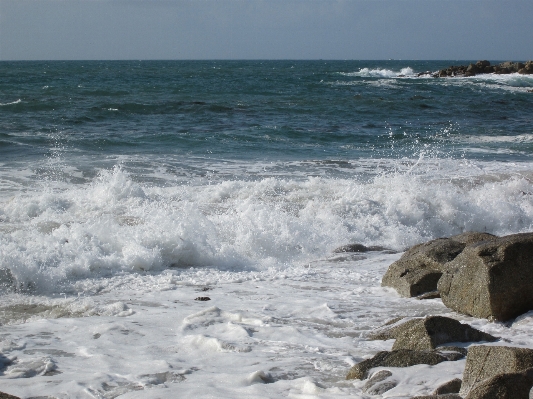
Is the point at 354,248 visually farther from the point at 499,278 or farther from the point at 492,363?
the point at 492,363

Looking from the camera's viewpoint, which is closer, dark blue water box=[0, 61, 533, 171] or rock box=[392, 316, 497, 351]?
rock box=[392, 316, 497, 351]

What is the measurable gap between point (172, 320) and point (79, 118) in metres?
17.3

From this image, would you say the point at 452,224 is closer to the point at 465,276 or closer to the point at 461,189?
the point at 461,189

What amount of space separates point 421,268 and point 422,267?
2 cm

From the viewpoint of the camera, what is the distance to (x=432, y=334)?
4492 mm

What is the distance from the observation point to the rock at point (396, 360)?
163 inches

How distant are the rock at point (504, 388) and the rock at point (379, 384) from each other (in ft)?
2.33

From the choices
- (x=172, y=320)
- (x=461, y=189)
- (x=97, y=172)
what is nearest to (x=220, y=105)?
(x=97, y=172)

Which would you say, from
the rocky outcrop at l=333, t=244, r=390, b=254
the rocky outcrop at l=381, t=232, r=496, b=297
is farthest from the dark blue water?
the rocky outcrop at l=381, t=232, r=496, b=297

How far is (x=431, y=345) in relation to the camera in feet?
14.6

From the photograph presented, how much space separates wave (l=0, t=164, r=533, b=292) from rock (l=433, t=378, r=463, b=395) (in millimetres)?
4077

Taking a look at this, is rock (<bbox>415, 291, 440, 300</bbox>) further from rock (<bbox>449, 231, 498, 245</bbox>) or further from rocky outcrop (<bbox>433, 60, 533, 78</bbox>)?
rocky outcrop (<bbox>433, 60, 533, 78</bbox>)

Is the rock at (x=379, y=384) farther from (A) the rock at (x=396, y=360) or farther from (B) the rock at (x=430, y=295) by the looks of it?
(B) the rock at (x=430, y=295)

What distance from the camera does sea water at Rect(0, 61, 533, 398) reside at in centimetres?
453
